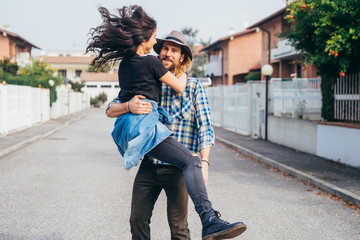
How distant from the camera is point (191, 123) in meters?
3.04

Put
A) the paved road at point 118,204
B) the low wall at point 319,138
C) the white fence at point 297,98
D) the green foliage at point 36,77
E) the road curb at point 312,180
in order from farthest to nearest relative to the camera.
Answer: the green foliage at point 36,77
the white fence at point 297,98
the low wall at point 319,138
the road curb at point 312,180
the paved road at point 118,204

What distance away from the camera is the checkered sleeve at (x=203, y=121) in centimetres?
292

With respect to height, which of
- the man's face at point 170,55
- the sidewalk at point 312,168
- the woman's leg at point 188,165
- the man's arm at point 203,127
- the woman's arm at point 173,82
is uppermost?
the man's face at point 170,55

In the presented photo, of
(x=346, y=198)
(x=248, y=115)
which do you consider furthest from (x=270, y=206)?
(x=248, y=115)

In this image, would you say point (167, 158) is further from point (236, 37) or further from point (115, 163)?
point (236, 37)

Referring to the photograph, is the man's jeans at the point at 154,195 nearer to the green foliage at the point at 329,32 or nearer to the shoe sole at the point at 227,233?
the shoe sole at the point at 227,233

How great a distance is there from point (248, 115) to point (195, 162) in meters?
14.5

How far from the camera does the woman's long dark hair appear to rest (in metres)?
2.81

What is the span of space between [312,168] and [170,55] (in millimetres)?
6610

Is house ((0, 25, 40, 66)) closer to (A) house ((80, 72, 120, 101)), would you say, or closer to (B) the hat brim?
(A) house ((80, 72, 120, 101))

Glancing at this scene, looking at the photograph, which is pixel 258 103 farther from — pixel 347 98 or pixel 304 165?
pixel 304 165

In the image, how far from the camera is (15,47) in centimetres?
4888

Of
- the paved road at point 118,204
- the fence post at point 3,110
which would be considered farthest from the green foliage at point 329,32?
the fence post at point 3,110

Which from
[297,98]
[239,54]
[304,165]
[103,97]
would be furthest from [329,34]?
[103,97]
